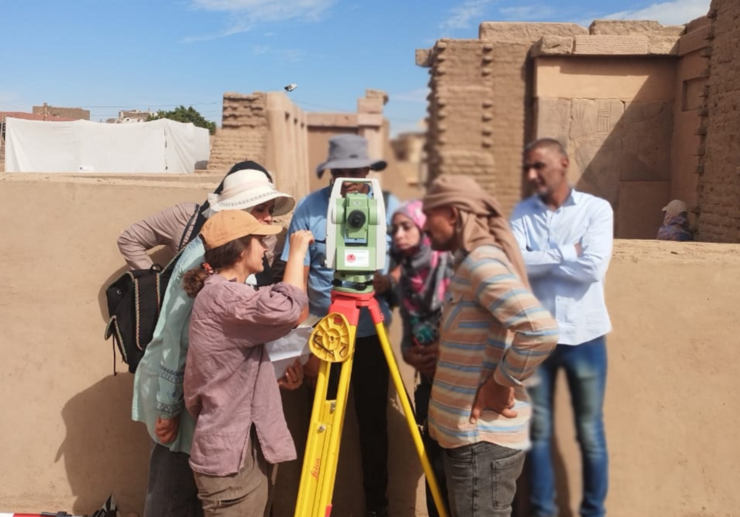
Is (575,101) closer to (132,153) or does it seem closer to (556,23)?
(556,23)

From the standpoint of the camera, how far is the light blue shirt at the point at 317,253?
220 centimetres

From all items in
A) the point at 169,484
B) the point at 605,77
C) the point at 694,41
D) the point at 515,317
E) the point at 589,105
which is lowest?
the point at 169,484

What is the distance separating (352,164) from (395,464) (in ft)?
3.95

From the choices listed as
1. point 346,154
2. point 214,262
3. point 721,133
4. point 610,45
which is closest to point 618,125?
point 610,45

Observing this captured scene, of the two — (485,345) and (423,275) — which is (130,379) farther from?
(485,345)

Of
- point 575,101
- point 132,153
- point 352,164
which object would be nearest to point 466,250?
point 352,164

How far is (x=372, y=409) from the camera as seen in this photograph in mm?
2270

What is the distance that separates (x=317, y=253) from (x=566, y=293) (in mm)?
878

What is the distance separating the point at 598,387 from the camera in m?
1.97

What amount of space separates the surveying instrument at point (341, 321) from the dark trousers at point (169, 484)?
39 cm

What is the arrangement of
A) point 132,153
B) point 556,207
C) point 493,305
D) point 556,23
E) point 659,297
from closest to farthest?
1. point 493,305
2. point 556,207
3. point 659,297
4. point 556,23
5. point 132,153

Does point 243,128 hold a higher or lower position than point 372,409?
higher

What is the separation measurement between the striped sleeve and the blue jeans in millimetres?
391

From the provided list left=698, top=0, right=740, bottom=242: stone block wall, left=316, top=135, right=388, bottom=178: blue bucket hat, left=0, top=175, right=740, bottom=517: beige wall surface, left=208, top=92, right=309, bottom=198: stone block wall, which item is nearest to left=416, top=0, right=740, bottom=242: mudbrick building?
left=698, top=0, right=740, bottom=242: stone block wall
